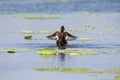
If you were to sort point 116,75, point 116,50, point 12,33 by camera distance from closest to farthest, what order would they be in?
point 116,75 < point 116,50 < point 12,33

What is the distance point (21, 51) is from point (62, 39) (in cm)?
236

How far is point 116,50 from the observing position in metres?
36.9

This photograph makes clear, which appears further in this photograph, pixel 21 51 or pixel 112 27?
pixel 112 27

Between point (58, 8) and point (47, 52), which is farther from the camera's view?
point (58, 8)

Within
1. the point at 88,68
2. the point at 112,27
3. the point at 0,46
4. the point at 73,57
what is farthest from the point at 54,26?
the point at 88,68

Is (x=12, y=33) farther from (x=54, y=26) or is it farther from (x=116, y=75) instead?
(x=116, y=75)

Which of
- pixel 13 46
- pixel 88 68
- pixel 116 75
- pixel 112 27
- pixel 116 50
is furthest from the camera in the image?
pixel 112 27

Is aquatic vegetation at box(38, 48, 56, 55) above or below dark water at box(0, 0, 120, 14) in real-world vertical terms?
below

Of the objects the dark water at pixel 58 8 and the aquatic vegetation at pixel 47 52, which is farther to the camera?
the dark water at pixel 58 8

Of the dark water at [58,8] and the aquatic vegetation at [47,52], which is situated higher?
the dark water at [58,8]

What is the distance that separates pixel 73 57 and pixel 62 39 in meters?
3.96

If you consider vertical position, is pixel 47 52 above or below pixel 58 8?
below

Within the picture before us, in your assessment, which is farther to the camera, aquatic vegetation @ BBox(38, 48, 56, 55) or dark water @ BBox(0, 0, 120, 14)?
dark water @ BBox(0, 0, 120, 14)

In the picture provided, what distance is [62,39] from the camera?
125ft
